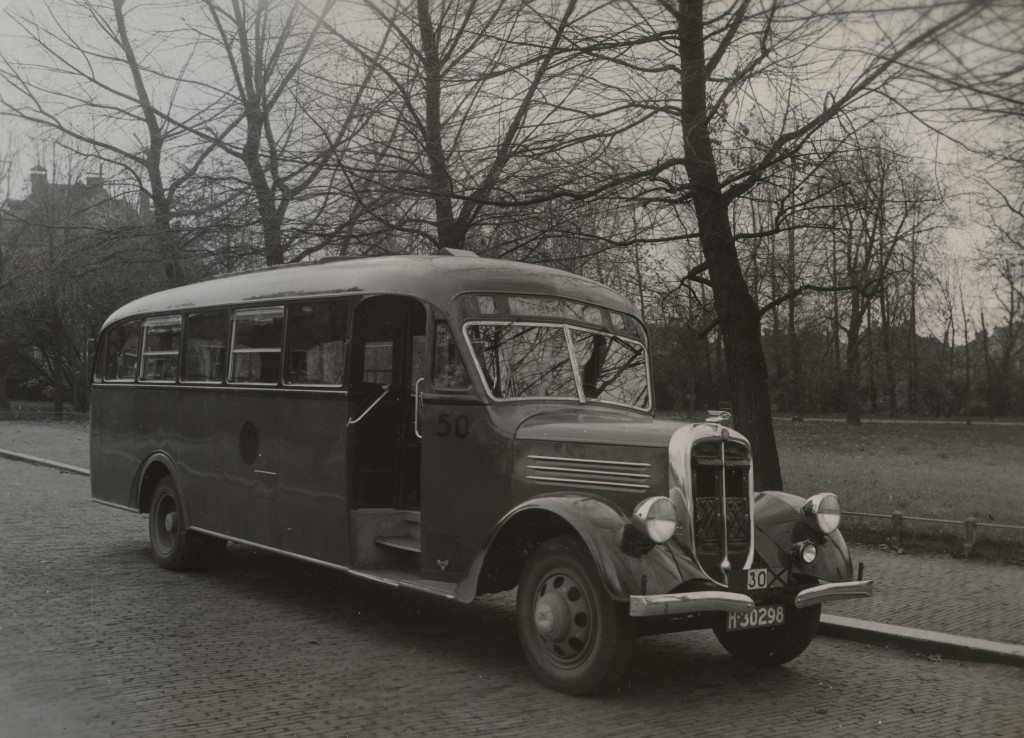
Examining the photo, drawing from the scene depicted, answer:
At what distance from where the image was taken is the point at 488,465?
6.85 meters

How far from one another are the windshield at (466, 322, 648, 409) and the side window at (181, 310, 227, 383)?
131 inches

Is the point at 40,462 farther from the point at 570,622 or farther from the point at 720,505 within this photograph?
the point at 720,505

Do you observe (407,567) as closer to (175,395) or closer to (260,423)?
(260,423)

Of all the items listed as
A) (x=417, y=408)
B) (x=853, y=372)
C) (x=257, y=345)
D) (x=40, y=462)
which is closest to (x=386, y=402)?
(x=417, y=408)

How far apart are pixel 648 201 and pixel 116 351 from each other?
6.16 meters

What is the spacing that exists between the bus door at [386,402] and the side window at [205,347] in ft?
6.96

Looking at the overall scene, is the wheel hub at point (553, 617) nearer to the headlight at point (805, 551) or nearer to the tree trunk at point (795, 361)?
the headlight at point (805, 551)

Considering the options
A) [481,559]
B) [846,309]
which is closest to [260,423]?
[481,559]

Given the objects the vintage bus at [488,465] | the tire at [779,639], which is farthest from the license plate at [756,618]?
the tire at [779,639]

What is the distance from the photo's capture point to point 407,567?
7652 millimetres

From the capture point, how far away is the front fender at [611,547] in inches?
221

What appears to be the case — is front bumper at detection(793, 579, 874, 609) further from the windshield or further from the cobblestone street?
the windshield

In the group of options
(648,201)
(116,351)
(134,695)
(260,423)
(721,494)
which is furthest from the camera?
(116,351)

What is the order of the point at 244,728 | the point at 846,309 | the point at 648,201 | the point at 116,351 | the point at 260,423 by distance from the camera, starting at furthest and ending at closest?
Result: 1. the point at 846,309
2. the point at 116,351
3. the point at 648,201
4. the point at 260,423
5. the point at 244,728
